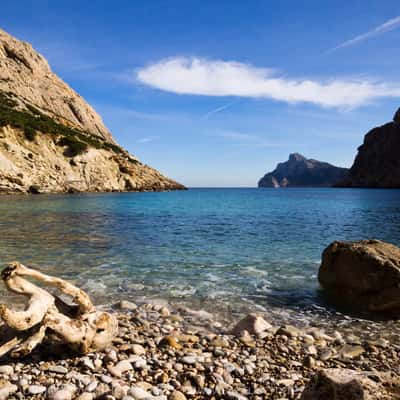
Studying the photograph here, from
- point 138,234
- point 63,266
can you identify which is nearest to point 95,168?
point 138,234

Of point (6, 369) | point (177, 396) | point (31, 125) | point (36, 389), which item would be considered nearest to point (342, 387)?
point (177, 396)

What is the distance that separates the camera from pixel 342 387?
377cm

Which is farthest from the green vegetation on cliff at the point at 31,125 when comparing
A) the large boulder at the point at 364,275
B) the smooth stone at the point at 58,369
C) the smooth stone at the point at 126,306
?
the smooth stone at the point at 58,369

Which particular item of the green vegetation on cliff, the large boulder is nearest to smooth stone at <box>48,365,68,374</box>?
the large boulder

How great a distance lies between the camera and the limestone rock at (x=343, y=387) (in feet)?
11.9

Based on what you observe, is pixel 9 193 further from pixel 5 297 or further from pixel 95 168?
pixel 5 297

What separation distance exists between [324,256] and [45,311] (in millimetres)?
10014

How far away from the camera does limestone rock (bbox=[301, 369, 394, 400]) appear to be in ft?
11.9

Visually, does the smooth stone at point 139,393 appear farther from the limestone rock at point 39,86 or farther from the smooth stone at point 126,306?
the limestone rock at point 39,86

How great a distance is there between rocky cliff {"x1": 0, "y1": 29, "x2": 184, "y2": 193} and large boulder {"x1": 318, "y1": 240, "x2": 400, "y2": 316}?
224 feet

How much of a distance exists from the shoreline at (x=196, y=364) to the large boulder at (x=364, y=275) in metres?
2.60

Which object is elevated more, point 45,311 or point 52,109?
point 52,109

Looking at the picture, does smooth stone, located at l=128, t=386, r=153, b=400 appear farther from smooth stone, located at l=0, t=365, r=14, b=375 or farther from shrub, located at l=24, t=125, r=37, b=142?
shrub, located at l=24, t=125, r=37, b=142

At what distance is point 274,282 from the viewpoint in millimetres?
12695
